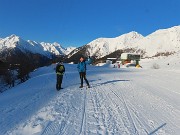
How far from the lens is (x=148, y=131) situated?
27.4 ft

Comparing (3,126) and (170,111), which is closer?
(3,126)

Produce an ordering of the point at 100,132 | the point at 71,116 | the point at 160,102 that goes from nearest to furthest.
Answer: the point at 100,132 < the point at 71,116 < the point at 160,102

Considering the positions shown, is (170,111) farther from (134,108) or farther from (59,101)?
Answer: (59,101)

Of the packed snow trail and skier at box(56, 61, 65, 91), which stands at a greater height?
skier at box(56, 61, 65, 91)

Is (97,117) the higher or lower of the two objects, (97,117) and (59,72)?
the lower

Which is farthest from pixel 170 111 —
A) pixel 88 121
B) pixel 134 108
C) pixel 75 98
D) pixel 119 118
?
pixel 75 98

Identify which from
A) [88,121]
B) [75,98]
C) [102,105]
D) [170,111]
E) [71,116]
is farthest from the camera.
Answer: [75,98]

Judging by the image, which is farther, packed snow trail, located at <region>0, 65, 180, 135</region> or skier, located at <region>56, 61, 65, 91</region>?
skier, located at <region>56, 61, 65, 91</region>

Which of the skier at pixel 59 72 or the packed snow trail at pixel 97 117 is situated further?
the skier at pixel 59 72

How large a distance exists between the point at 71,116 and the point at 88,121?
938 mm

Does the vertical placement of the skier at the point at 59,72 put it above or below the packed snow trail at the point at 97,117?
above

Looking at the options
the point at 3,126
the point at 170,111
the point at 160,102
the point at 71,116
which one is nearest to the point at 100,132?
the point at 71,116

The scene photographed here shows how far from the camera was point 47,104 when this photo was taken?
1259cm

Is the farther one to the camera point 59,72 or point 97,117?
point 59,72
